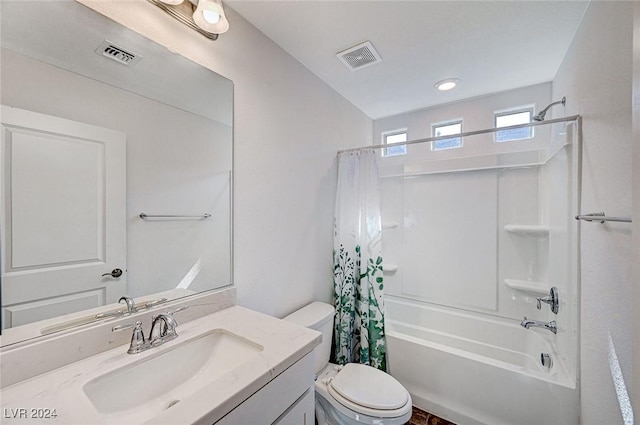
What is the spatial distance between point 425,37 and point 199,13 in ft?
4.17

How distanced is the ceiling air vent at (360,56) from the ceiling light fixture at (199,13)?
83 centimetres

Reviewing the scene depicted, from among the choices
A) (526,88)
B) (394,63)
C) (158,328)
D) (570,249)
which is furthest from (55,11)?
(526,88)

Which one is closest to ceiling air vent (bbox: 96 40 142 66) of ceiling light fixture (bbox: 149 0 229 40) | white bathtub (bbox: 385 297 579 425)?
ceiling light fixture (bbox: 149 0 229 40)

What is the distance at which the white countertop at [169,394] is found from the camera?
0.62 meters

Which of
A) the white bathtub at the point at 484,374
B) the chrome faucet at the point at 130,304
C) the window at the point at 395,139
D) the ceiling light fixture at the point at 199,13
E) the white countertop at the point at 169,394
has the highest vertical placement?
the ceiling light fixture at the point at 199,13

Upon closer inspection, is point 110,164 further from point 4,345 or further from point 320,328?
point 320,328

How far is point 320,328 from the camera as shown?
170 centimetres

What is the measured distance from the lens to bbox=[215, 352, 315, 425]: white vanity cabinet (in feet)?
2.41

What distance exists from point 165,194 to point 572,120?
2189 mm

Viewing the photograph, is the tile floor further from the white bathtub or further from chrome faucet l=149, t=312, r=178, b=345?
chrome faucet l=149, t=312, r=178, b=345

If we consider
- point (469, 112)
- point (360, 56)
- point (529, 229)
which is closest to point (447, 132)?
point (469, 112)

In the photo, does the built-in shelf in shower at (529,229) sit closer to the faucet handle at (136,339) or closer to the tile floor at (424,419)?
the tile floor at (424,419)

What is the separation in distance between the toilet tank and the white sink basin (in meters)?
0.64

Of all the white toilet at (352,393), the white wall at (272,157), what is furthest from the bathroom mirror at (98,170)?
the white toilet at (352,393)
